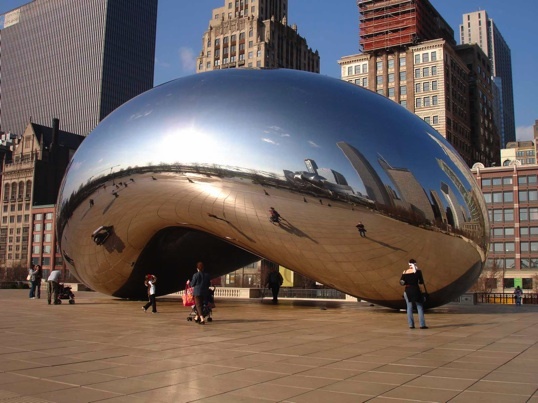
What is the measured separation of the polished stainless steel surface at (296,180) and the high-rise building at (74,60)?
156 meters

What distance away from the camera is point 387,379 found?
19.8ft

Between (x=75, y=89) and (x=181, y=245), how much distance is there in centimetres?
16537

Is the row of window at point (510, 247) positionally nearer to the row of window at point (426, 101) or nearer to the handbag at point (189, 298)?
the row of window at point (426, 101)

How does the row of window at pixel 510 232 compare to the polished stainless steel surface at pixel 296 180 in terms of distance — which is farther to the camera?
the row of window at pixel 510 232

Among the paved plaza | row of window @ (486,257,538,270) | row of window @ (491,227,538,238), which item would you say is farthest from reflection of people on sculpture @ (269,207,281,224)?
row of window @ (491,227,538,238)

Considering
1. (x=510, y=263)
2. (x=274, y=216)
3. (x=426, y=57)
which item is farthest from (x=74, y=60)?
(x=274, y=216)

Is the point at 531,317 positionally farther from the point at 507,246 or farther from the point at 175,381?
the point at 507,246

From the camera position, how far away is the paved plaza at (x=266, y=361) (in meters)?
5.38

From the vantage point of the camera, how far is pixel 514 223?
84875 millimetres

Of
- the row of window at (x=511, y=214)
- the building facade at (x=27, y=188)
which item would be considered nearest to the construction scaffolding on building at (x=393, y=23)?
the row of window at (x=511, y=214)

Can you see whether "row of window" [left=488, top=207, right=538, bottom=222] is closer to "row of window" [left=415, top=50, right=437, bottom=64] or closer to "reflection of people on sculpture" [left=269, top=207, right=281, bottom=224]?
"row of window" [left=415, top=50, right=437, bottom=64]

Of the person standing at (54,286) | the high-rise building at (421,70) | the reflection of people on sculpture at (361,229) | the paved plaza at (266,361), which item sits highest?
the high-rise building at (421,70)

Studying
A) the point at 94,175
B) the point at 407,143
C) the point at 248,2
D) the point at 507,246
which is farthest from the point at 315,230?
the point at 248,2

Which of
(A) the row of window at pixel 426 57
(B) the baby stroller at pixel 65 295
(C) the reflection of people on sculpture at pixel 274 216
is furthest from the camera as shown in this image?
(A) the row of window at pixel 426 57
